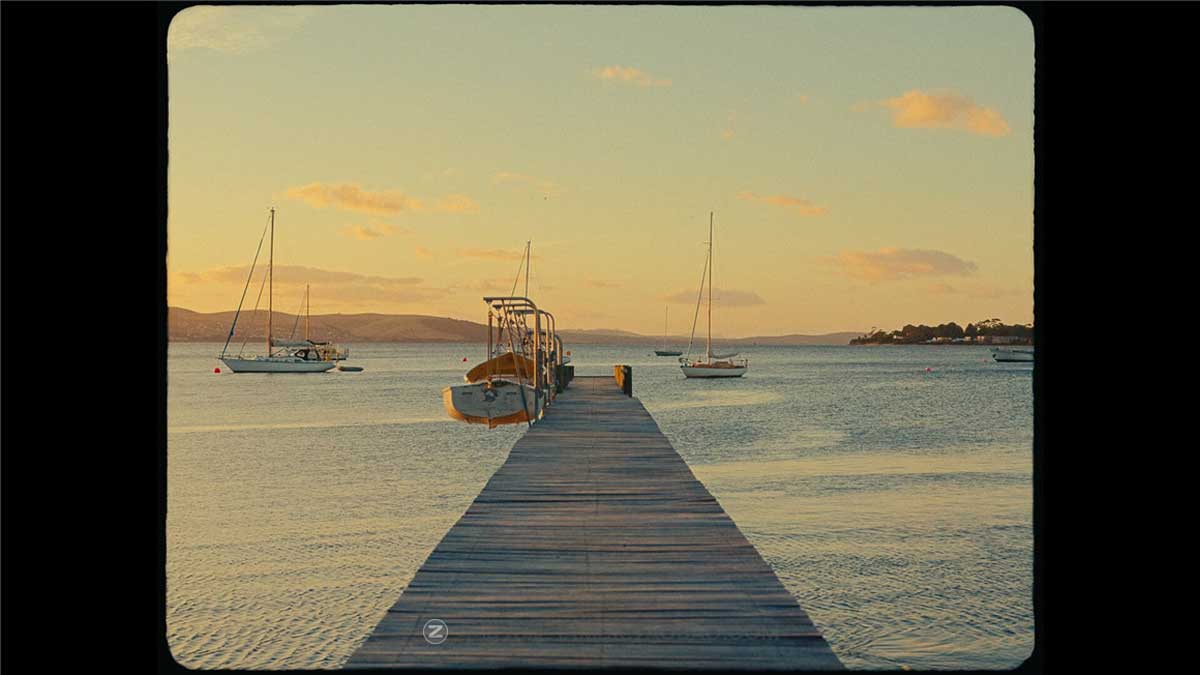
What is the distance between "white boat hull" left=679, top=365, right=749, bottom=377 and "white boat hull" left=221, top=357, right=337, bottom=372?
2331cm

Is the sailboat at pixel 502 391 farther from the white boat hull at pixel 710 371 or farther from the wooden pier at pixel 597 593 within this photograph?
the white boat hull at pixel 710 371

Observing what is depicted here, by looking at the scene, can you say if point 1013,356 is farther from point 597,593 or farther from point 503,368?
point 597,593

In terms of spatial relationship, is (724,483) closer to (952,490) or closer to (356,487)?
(952,490)

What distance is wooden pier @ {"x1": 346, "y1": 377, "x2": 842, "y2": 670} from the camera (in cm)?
438

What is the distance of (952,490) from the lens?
2414cm

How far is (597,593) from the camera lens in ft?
17.8

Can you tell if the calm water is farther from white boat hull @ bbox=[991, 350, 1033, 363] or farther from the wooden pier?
white boat hull @ bbox=[991, 350, 1033, 363]

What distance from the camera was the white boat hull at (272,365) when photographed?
6875 centimetres

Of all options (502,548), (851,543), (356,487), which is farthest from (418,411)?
(502,548)

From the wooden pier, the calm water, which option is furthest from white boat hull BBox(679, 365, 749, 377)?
the wooden pier
